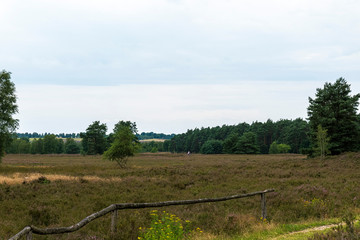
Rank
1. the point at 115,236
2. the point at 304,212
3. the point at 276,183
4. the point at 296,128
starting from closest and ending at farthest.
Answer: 1. the point at 115,236
2. the point at 304,212
3. the point at 276,183
4. the point at 296,128

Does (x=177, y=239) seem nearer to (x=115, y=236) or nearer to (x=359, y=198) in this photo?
(x=115, y=236)

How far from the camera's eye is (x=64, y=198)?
51.5 feet

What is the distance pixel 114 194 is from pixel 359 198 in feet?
42.9

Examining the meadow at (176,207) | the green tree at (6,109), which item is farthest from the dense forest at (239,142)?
the meadow at (176,207)

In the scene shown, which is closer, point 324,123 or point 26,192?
point 26,192

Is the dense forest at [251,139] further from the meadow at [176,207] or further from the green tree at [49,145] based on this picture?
the meadow at [176,207]

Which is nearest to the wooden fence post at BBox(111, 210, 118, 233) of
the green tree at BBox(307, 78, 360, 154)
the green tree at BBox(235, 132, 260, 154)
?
the green tree at BBox(307, 78, 360, 154)

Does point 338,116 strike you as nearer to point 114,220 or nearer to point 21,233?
point 114,220

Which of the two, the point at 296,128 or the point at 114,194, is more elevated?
the point at 296,128

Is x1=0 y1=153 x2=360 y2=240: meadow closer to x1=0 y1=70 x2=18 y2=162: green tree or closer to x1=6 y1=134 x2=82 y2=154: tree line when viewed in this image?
x1=0 y1=70 x2=18 y2=162: green tree

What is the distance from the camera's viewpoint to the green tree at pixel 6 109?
37.5 metres

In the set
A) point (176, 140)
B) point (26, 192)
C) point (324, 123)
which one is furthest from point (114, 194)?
point (176, 140)

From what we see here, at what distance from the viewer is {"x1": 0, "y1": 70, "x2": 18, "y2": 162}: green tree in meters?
37.5

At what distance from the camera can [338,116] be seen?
47.3 meters
